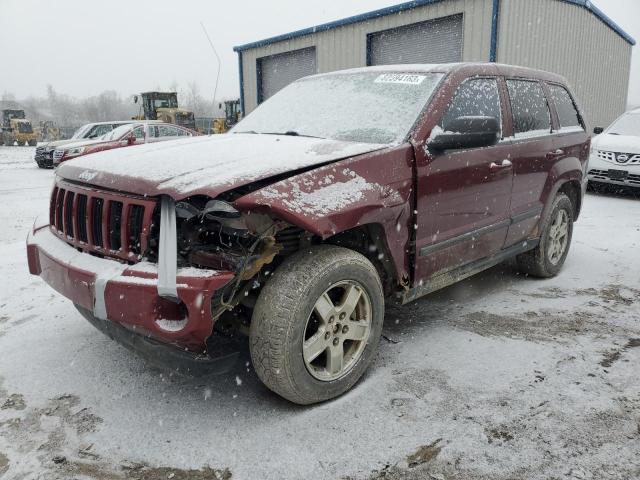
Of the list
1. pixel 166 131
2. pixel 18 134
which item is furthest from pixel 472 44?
pixel 18 134

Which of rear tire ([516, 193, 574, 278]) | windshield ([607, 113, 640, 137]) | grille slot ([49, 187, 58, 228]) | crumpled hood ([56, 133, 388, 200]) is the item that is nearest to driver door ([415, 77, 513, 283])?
crumpled hood ([56, 133, 388, 200])

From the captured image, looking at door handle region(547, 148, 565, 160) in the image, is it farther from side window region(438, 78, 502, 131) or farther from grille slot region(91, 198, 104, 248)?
grille slot region(91, 198, 104, 248)

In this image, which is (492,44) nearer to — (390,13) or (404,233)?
→ (390,13)

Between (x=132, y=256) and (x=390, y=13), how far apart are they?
538 inches

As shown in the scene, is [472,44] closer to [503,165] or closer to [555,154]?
[555,154]

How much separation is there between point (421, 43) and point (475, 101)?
11358 mm

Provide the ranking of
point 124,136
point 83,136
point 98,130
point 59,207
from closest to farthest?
1. point 59,207
2. point 124,136
3. point 98,130
4. point 83,136

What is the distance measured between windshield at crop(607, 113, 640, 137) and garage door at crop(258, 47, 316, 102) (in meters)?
9.50

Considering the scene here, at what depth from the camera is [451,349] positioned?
10.6ft

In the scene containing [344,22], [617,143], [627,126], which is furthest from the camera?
[344,22]

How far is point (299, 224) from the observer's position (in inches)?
89.1

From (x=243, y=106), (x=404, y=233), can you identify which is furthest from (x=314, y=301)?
(x=243, y=106)

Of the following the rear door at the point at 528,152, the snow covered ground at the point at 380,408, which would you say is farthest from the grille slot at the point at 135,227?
the rear door at the point at 528,152

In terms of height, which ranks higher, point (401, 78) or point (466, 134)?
point (401, 78)
